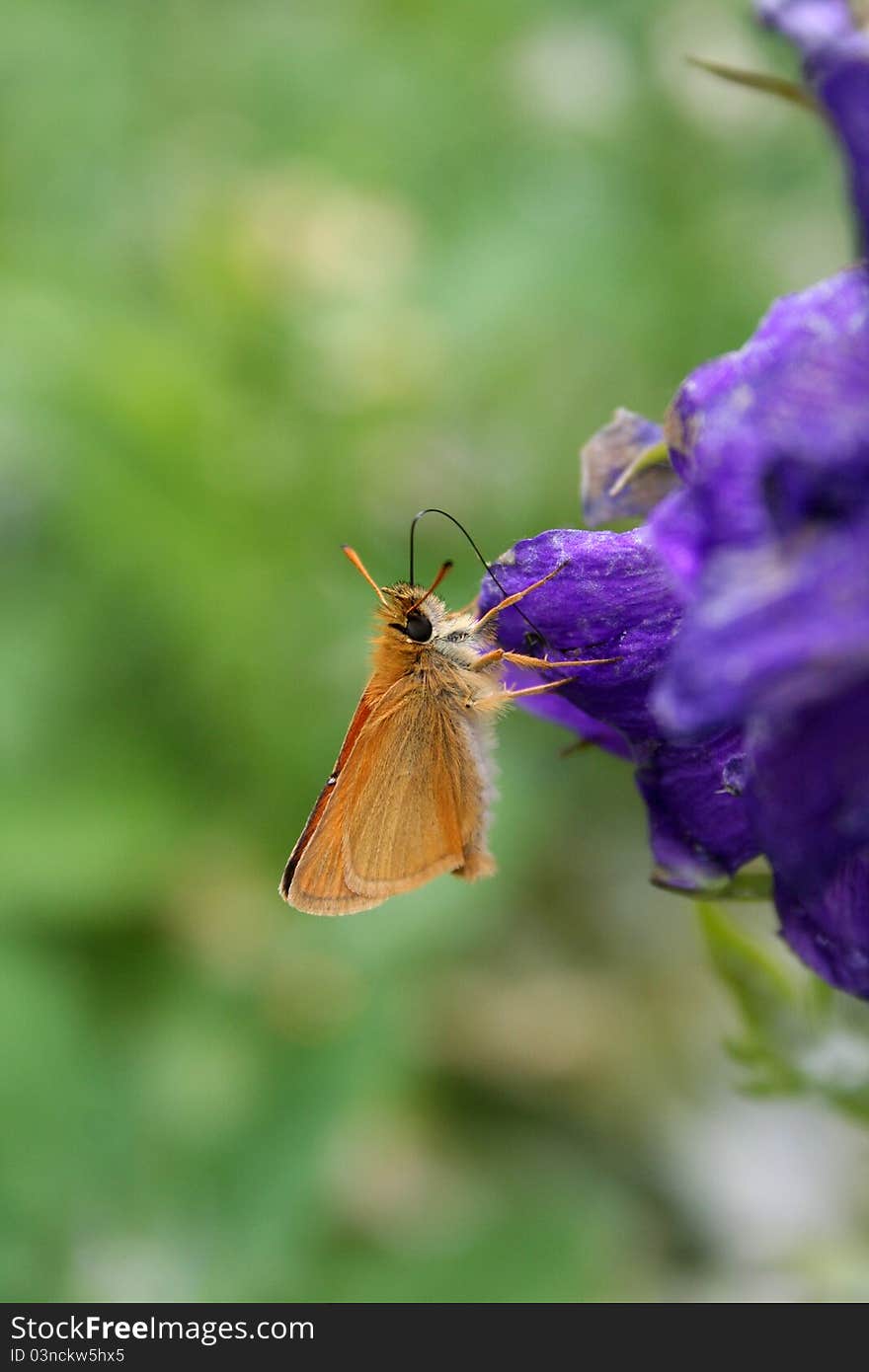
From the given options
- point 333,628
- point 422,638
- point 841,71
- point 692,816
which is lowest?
point 692,816

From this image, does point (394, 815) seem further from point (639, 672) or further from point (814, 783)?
point (814, 783)

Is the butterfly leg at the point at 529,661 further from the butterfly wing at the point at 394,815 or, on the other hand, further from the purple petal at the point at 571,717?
the butterfly wing at the point at 394,815

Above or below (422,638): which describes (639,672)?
below

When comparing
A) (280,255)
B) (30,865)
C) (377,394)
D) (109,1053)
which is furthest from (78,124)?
(109,1053)

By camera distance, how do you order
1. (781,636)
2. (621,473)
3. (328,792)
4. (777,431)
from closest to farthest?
(781,636) → (777,431) → (621,473) → (328,792)

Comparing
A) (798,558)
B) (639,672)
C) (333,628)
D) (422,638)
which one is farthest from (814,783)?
(333,628)

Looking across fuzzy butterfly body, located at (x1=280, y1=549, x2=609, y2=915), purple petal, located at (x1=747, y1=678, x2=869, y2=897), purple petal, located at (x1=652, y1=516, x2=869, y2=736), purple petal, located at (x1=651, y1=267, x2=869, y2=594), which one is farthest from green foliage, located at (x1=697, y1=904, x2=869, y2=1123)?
purple petal, located at (x1=652, y1=516, x2=869, y2=736)
